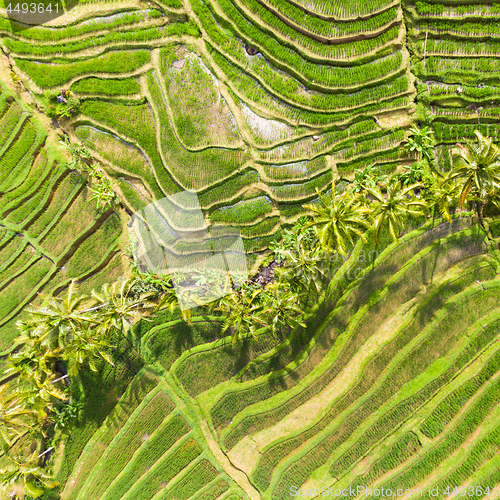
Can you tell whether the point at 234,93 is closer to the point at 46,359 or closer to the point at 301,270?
the point at 301,270

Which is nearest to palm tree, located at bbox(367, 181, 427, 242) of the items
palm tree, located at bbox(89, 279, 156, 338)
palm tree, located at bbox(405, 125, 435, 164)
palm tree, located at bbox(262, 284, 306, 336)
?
palm tree, located at bbox(405, 125, 435, 164)

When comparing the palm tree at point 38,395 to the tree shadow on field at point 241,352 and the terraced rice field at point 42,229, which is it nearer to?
the terraced rice field at point 42,229

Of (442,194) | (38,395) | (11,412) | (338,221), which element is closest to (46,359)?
(38,395)

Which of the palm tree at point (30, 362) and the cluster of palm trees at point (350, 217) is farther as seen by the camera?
the palm tree at point (30, 362)

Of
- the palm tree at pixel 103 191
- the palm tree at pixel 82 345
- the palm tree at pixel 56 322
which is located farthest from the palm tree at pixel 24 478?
the palm tree at pixel 103 191

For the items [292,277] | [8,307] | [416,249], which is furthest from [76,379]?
[416,249]

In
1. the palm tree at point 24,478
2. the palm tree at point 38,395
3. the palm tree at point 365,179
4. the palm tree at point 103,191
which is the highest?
the palm tree at point 103,191

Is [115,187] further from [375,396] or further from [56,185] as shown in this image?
[375,396]
